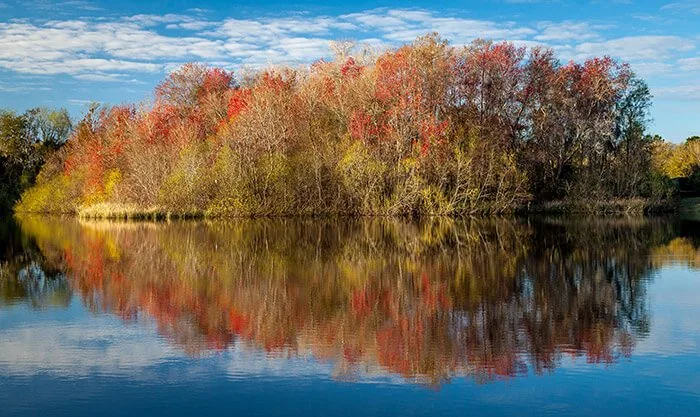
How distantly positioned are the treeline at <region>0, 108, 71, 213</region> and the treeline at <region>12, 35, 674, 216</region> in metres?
25.0

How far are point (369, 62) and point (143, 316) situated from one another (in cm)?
4344

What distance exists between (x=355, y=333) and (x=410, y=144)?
116 ft

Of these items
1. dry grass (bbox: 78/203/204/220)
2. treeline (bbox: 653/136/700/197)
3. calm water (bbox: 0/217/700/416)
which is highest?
treeline (bbox: 653/136/700/197)

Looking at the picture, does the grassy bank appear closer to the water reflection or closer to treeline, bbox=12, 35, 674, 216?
treeline, bbox=12, 35, 674, 216

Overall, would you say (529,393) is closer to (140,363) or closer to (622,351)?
(622,351)

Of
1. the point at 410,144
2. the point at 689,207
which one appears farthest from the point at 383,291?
the point at 689,207

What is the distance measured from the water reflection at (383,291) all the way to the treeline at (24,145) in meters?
48.9

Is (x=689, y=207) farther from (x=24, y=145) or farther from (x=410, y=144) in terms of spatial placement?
(x=24, y=145)

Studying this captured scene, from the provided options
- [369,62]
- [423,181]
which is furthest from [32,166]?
[423,181]

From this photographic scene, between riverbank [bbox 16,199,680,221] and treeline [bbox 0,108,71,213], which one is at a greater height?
treeline [bbox 0,108,71,213]

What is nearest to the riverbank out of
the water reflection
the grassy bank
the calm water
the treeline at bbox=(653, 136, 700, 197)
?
the grassy bank

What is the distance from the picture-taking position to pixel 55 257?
24.8 metres

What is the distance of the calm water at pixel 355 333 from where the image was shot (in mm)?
8336

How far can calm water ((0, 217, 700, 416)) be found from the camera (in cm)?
834
